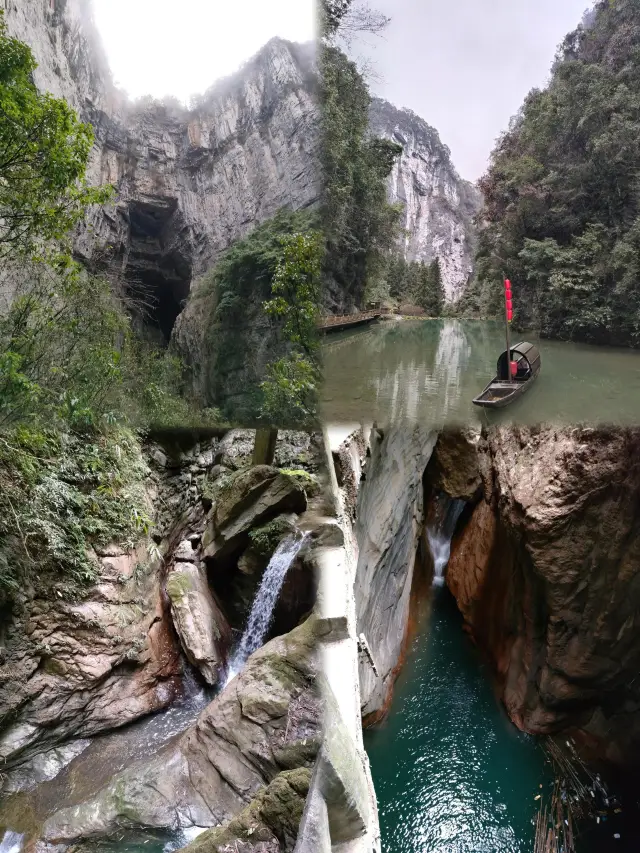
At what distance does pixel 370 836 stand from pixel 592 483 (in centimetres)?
390

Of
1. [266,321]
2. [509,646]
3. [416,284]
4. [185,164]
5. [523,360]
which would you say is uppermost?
[185,164]

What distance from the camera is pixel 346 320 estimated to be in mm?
2480

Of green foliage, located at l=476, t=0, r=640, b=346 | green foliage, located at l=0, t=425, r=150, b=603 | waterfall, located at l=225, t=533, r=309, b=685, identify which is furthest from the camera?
waterfall, located at l=225, t=533, r=309, b=685

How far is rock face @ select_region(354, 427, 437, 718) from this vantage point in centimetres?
510

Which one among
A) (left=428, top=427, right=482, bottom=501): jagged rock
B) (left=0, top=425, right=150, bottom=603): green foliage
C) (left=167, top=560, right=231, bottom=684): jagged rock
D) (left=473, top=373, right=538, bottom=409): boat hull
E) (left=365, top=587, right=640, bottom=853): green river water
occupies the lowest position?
(left=365, top=587, right=640, bottom=853): green river water

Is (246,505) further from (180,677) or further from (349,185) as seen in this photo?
(349,185)

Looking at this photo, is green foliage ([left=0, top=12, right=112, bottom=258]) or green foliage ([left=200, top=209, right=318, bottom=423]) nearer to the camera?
green foliage ([left=200, top=209, right=318, bottom=423])

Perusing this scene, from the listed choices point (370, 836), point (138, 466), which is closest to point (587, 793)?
point (370, 836)

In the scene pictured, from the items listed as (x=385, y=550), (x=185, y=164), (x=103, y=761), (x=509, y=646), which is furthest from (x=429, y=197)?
(x=509, y=646)

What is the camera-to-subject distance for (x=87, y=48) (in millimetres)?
2830

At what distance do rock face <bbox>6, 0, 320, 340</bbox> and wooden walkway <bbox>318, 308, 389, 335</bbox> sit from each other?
57cm

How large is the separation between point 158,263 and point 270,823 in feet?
10.8

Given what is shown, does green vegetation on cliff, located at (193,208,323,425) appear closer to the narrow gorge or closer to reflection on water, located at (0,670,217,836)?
the narrow gorge

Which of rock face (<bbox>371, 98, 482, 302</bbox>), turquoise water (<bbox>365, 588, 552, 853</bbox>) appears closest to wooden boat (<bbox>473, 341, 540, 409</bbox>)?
rock face (<bbox>371, 98, 482, 302</bbox>)
